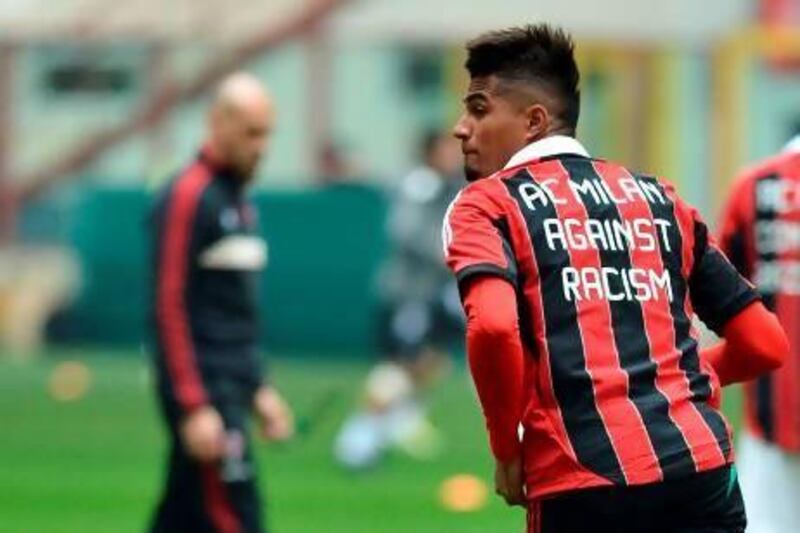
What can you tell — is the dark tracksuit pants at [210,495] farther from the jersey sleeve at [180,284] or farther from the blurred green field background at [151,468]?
the blurred green field background at [151,468]

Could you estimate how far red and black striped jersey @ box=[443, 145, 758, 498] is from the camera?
20.2 ft

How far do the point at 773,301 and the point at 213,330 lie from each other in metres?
2.02

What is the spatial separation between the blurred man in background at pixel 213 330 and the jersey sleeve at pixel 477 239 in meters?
3.18

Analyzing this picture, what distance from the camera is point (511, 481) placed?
6.19m

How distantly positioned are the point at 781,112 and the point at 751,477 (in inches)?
767

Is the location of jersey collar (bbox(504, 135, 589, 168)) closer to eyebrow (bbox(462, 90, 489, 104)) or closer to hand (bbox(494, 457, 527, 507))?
eyebrow (bbox(462, 90, 489, 104))

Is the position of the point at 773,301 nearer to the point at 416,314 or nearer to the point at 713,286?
the point at 713,286

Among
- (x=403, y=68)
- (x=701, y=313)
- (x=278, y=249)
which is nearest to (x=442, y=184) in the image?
(x=278, y=249)

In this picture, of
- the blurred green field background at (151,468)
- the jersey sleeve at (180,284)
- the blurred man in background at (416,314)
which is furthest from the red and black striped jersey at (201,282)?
the blurred man in background at (416,314)

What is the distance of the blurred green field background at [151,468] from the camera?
523 inches

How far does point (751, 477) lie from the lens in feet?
29.4

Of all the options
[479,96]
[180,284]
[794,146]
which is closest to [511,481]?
[479,96]

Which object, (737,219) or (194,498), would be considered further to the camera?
(194,498)

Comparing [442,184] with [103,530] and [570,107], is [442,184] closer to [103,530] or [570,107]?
[103,530]
